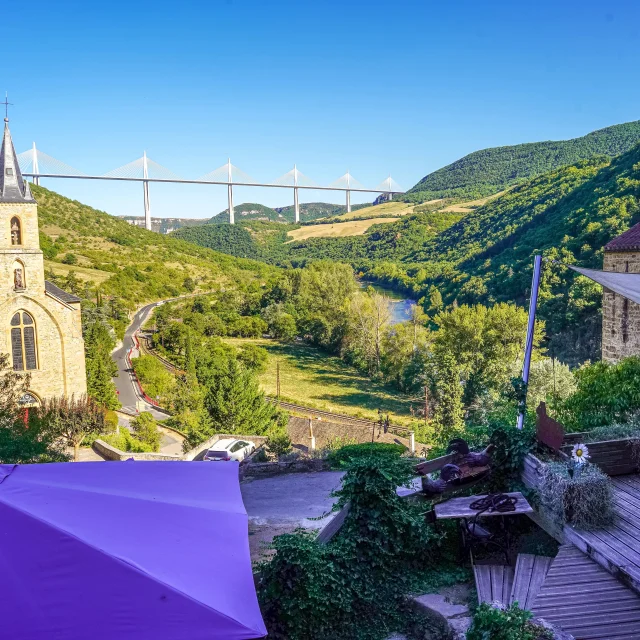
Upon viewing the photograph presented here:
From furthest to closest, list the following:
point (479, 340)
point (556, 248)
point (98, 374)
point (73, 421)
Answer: point (556, 248)
point (479, 340)
point (98, 374)
point (73, 421)

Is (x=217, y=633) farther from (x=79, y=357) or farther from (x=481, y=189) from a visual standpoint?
(x=481, y=189)

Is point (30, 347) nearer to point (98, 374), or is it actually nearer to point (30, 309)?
point (30, 309)

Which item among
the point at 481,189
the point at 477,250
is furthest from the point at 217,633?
the point at 481,189

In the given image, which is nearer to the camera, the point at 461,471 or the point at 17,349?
the point at 461,471

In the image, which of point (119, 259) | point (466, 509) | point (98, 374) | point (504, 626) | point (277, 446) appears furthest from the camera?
point (119, 259)

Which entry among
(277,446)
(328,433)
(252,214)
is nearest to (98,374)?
(328,433)

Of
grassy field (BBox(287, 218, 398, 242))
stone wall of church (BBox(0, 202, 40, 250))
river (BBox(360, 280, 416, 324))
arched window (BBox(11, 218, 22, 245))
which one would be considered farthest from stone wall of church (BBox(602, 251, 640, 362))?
grassy field (BBox(287, 218, 398, 242))

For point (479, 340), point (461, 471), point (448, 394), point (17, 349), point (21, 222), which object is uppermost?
point (21, 222)

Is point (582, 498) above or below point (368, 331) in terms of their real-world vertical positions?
above

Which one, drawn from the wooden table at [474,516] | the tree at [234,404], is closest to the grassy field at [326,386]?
the tree at [234,404]
